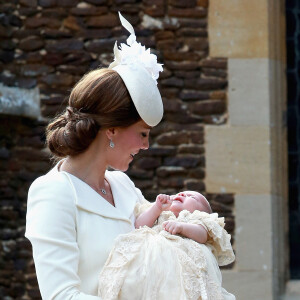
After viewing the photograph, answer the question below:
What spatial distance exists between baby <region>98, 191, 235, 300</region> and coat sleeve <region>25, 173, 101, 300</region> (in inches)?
4.5

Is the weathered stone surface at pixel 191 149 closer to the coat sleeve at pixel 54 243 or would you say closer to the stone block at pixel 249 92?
the stone block at pixel 249 92

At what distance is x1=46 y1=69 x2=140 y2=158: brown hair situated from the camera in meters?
3.30

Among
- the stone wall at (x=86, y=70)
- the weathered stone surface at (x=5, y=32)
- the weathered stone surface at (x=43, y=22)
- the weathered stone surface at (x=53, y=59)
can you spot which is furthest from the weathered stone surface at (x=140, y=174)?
the weathered stone surface at (x=5, y=32)

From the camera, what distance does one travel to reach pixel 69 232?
126 inches

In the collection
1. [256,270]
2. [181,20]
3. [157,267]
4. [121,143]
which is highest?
[181,20]

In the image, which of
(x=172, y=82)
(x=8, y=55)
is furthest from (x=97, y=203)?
(x=8, y=55)

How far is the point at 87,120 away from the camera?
10.9 ft

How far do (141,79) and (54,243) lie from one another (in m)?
0.65

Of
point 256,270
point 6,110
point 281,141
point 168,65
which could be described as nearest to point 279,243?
point 256,270

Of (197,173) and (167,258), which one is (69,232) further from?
(197,173)

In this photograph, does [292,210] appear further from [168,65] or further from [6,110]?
[6,110]

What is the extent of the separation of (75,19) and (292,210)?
2.08 m

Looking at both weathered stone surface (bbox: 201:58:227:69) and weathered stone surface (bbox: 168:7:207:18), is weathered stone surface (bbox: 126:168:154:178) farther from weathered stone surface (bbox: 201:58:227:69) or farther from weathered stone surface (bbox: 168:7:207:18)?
weathered stone surface (bbox: 168:7:207:18)

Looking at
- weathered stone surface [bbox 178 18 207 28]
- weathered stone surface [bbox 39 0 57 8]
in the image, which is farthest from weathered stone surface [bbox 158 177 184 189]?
weathered stone surface [bbox 39 0 57 8]
